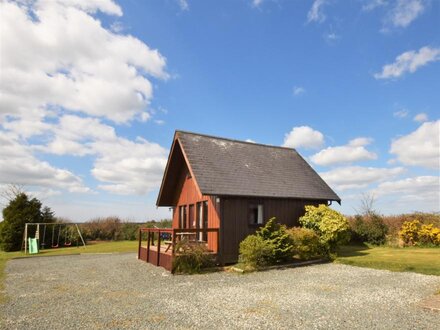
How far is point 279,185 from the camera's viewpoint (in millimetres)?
18641

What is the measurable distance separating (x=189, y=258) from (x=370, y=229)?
14.4 m

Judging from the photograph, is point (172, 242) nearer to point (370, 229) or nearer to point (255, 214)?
point (255, 214)

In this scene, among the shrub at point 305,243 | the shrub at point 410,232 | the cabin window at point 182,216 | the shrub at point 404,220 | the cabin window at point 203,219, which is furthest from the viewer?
the shrub at point 404,220

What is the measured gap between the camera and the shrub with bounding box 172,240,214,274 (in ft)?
45.9

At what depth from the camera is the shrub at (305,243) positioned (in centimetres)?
1585

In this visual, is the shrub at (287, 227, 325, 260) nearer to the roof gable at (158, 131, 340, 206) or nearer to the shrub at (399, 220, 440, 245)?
the roof gable at (158, 131, 340, 206)

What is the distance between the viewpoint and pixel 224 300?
9.16 meters

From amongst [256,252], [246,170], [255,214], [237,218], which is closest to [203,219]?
[237,218]

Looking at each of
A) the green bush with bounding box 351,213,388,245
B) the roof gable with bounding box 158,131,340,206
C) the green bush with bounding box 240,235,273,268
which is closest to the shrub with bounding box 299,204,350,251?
the roof gable with bounding box 158,131,340,206

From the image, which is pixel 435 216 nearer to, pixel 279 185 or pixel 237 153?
pixel 279 185

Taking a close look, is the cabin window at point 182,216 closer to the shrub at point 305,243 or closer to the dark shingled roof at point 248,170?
the dark shingled roof at point 248,170

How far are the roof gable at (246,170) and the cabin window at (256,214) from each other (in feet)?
2.29

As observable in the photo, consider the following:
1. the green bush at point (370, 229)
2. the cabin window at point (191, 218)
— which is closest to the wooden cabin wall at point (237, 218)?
the cabin window at point (191, 218)

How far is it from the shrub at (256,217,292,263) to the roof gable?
Result: 207 cm
